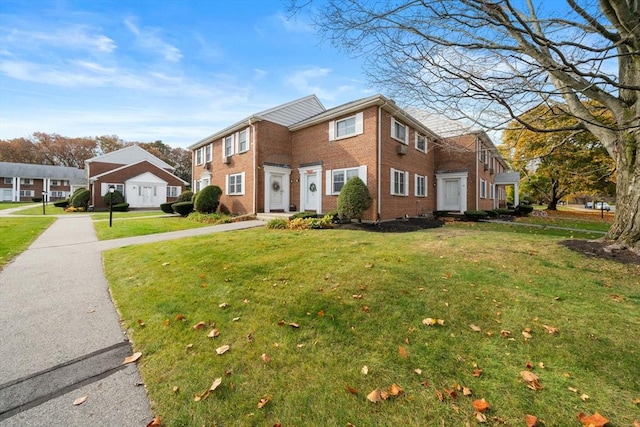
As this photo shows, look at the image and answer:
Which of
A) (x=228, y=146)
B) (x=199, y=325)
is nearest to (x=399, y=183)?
(x=228, y=146)

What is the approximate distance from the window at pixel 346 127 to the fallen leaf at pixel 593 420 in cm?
1182

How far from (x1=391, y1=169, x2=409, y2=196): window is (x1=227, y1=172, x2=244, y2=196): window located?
29.6ft

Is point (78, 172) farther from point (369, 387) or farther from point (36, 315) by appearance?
point (369, 387)

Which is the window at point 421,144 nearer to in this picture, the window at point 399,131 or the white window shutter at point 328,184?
the window at point 399,131

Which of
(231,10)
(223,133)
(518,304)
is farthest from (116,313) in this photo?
(223,133)

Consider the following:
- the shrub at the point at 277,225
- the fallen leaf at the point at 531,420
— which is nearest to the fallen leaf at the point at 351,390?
the fallen leaf at the point at 531,420

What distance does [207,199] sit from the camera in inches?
651

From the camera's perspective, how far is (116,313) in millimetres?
3643

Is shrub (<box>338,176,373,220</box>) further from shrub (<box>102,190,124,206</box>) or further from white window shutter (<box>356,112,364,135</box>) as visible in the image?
shrub (<box>102,190,124,206</box>)

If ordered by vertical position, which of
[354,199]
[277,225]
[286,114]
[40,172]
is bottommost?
[277,225]

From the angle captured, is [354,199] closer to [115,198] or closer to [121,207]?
[121,207]

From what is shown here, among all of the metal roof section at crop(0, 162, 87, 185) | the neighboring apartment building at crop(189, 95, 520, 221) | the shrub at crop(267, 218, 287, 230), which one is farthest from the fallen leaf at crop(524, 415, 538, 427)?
the metal roof section at crop(0, 162, 87, 185)

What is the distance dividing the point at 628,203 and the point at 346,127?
33.2 feet

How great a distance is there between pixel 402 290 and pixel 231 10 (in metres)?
7.90
